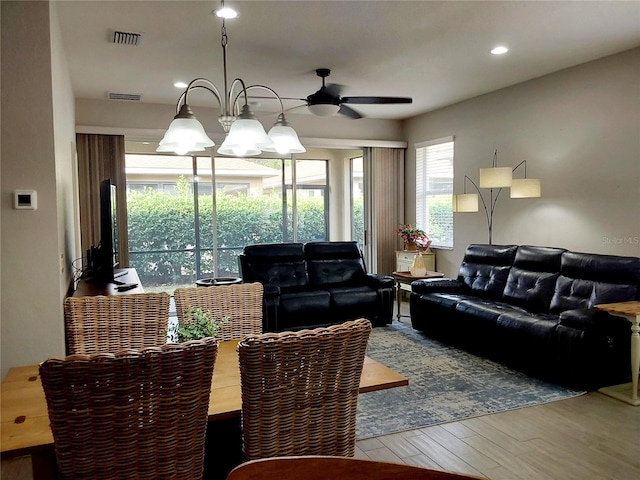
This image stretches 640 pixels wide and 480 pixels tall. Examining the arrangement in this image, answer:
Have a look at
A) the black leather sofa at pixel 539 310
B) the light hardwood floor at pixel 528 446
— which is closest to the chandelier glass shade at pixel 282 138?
the light hardwood floor at pixel 528 446

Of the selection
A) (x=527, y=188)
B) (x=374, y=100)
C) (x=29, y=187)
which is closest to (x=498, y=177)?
(x=527, y=188)

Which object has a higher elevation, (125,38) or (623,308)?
(125,38)

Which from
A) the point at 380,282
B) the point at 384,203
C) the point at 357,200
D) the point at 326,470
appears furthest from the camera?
the point at 357,200

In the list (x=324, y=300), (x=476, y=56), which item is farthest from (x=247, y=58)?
(x=324, y=300)

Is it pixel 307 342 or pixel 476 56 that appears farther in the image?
pixel 476 56

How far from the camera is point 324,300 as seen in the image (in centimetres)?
551

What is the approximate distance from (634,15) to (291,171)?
4.82 meters

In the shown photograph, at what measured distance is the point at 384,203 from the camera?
7.68m

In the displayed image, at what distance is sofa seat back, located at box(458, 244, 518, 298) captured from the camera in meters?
5.06

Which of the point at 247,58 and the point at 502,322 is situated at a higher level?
the point at 247,58

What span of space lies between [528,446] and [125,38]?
4165mm

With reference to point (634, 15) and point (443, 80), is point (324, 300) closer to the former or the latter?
point (443, 80)

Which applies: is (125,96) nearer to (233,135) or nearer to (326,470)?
(233,135)

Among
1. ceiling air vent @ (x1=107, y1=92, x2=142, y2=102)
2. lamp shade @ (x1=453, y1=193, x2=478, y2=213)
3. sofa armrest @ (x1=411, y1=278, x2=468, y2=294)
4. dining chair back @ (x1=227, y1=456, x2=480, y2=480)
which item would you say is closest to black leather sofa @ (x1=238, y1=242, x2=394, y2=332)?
sofa armrest @ (x1=411, y1=278, x2=468, y2=294)
